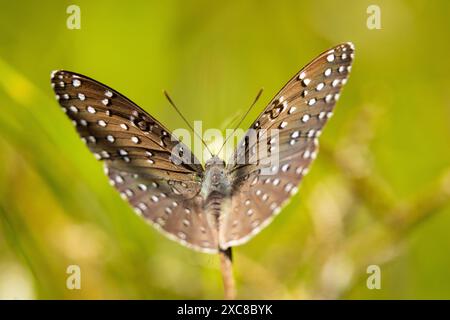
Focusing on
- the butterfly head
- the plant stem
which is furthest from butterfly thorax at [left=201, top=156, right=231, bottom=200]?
the plant stem

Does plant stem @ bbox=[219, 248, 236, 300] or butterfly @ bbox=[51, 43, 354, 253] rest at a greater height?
butterfly @ bbox=[51, 43, 354, 253]

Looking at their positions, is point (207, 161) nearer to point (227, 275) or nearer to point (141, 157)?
point (141, 157)

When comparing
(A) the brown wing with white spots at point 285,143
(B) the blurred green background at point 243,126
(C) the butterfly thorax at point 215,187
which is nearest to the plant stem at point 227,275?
(A) the brown wing with white spots at point 285,143

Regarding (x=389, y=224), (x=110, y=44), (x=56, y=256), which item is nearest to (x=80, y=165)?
(x=56, y=256)

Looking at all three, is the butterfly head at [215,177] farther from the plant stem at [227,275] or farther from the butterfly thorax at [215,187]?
the plant stem at [227,275]

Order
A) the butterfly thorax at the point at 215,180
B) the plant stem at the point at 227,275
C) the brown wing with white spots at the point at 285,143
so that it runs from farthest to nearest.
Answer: the butterfly thorax at the point at 215,180, the brown wing with white spots at the point at 285,143, the plant stem at the point at 227,275

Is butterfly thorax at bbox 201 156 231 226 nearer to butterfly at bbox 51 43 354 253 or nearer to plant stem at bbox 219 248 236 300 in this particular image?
butterfly at bbox 51 43 354 253

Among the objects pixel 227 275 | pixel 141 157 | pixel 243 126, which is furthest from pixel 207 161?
pixel 243 126
